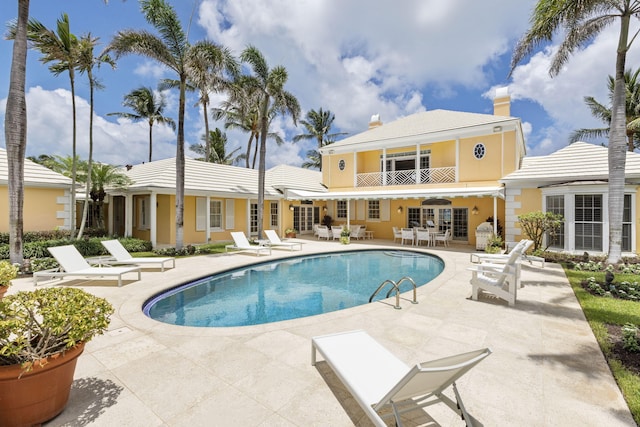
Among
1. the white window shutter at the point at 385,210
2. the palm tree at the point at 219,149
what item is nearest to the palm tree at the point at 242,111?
the palm tree at the point at 219,149

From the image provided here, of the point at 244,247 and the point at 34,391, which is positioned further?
the point at 244,247

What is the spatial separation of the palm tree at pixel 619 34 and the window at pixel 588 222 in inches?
160

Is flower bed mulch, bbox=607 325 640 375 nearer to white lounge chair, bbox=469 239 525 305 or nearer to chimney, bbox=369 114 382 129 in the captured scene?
white lounge chair, bbox=469 239 525 305

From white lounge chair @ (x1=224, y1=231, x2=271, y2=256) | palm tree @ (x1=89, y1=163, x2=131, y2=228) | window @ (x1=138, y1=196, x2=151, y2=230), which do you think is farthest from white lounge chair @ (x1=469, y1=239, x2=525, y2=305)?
window @ (x1=138, y1=196, x2=151, y2=230)

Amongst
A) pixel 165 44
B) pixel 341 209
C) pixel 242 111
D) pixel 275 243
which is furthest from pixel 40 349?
pixel 341 209

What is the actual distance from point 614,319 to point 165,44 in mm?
18671

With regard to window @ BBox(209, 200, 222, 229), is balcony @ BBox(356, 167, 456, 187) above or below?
above

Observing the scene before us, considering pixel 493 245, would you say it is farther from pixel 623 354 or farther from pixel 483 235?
pixel 623 354

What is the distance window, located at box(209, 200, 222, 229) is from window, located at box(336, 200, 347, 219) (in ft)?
32.6

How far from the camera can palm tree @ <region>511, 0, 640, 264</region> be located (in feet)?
30.0

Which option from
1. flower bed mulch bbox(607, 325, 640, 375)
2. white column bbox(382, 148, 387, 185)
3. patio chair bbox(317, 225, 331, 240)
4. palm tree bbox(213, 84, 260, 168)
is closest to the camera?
flower bed mulch bbox(607, 325, 640, 375)

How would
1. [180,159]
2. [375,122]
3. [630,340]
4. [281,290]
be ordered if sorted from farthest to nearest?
[375,122]
[180,159]
[281,290]
[630,340]

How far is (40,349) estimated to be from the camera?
118 inches

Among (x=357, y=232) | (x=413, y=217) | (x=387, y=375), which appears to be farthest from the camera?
(x=413, y=217)
